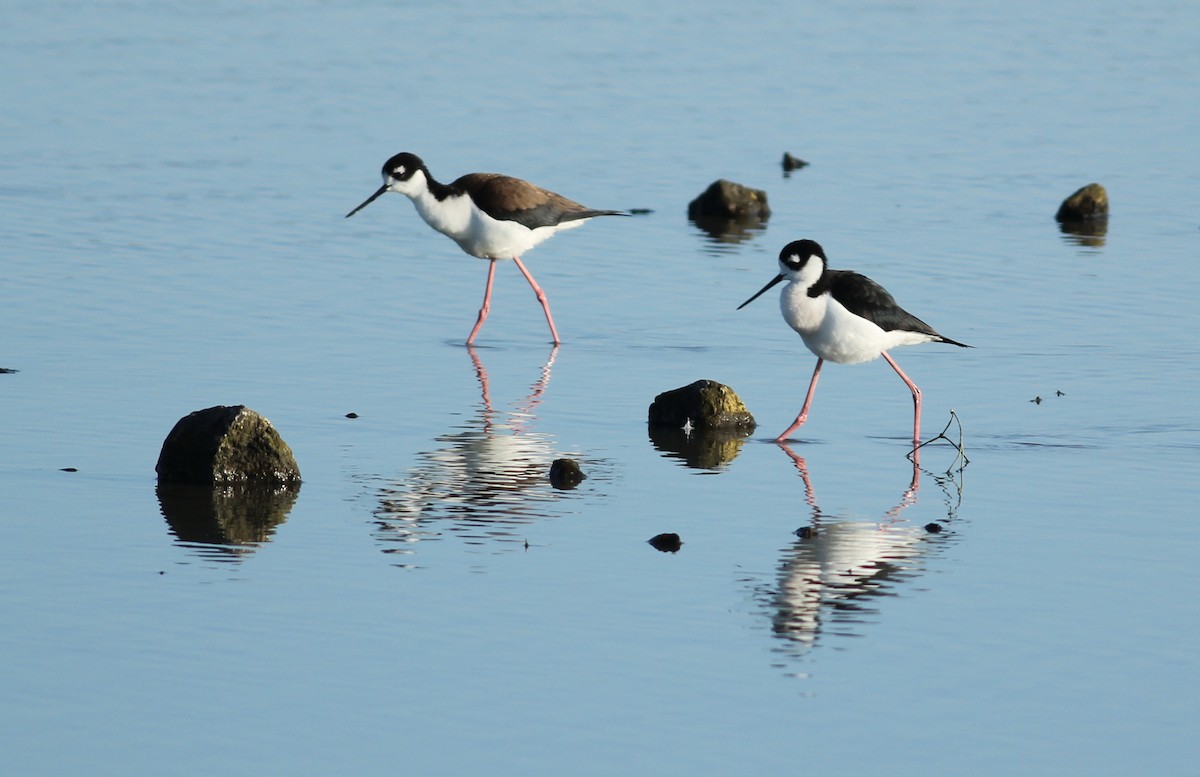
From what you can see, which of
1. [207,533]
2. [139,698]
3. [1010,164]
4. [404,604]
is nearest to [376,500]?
[207,533]

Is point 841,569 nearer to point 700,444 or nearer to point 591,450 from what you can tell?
point 591,450

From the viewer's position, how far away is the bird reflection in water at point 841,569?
8.82 m

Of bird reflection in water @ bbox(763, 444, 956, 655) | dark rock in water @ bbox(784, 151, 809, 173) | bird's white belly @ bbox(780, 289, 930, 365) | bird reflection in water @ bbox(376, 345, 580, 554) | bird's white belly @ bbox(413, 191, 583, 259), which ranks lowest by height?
bird reflection in water @ bbox(763, 444, 956, 655)

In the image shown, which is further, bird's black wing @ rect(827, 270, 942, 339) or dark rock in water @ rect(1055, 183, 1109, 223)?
dark rock in water @ rect(1055, 183, 1109, 223)

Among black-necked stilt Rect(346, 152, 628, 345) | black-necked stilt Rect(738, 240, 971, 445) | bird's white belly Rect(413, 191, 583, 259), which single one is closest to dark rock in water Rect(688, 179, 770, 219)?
black-necked stilt Rect(346, 152, 628, 345)

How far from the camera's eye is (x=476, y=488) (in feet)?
36.4

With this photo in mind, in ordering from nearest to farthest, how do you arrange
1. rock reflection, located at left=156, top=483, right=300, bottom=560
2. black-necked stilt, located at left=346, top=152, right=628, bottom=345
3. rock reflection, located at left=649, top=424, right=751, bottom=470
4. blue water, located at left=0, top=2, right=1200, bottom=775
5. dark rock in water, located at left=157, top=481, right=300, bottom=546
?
blue water, located at left=0, top=2, right=1200, bottom=775, rock reflection, located at left=156, top=483, right=300, bottom=560, dark rock in water, located at left=157, top=481, right=300, bottom=546, rock reflection, located at left=649, top=424, right=751, bottom=470, black-necked stilt, located at left=346, top=152, right=628, bottom=345

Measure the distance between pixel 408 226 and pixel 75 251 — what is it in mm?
4004

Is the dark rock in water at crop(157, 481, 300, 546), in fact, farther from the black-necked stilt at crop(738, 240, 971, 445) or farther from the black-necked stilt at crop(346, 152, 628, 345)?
the black-necked stilt at crop(346, 152, 628, 345)

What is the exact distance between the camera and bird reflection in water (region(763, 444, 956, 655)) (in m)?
8.82

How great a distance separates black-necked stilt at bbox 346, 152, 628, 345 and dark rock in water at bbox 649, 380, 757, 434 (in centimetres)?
349

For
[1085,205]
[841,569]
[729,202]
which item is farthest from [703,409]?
[1085,205]

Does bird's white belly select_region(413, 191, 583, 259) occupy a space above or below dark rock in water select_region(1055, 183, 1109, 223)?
below

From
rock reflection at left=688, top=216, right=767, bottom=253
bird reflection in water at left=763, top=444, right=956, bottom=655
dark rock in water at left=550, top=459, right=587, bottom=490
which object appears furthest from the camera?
rock reflection at left=688, top=216, right=767, bottom=253
